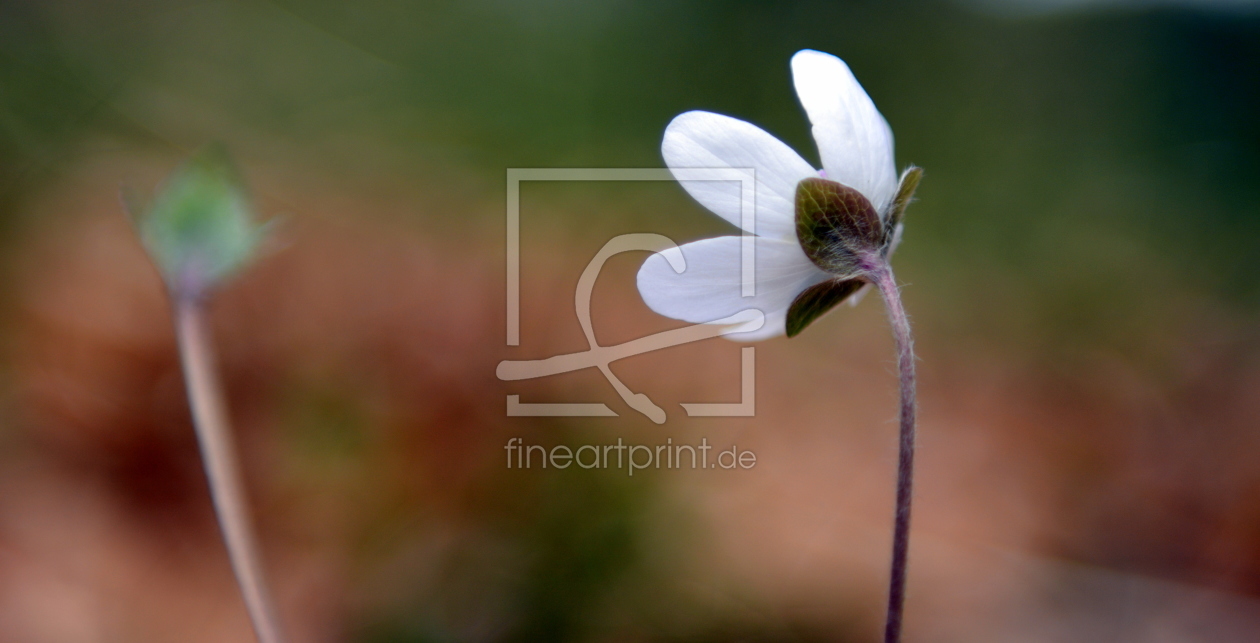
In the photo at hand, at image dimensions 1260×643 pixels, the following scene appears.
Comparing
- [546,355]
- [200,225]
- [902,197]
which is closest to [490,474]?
[546,355]

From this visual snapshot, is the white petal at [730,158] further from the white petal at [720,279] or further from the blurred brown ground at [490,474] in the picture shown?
the blurred brown ground at [490,474]

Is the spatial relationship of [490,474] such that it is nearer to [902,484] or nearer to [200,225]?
[200,225]

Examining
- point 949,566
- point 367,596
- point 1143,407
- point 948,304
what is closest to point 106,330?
point 367,596

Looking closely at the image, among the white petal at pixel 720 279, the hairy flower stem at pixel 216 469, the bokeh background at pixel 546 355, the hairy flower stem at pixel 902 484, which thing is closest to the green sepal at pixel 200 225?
the hairy flower stem at pixel 216 469

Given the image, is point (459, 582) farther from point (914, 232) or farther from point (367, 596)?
point (914, 232)

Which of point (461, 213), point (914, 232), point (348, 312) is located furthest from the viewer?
point (914, 232)
